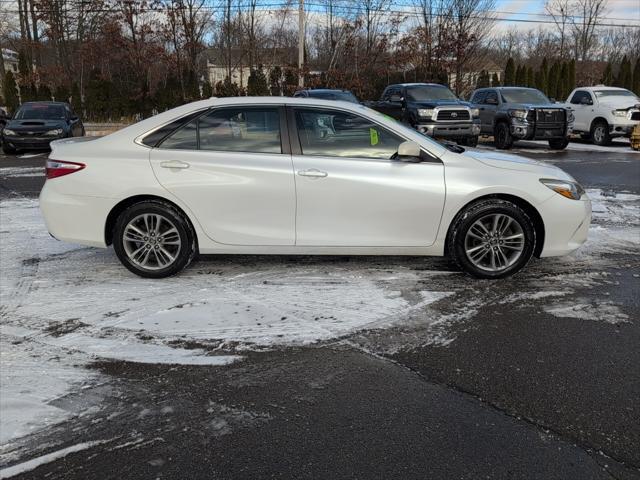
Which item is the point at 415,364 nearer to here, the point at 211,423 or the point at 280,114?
the point at 211,423

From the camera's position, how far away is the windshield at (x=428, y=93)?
18.1 m

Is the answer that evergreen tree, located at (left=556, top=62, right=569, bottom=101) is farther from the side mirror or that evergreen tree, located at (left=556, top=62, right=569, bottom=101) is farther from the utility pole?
the side mirror

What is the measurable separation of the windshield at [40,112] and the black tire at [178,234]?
14200 millimetres

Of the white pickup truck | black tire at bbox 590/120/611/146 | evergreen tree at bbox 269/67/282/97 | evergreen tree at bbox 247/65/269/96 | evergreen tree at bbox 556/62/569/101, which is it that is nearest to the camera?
the white pickup truck

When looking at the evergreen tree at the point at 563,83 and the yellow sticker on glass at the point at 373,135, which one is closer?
the yellow sticker on glass at the point at 373,135

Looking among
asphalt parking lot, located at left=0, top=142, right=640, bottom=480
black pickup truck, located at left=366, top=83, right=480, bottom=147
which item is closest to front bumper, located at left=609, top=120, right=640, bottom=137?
black pickup truck, located at left=366, top=83, right=480, bottom=147

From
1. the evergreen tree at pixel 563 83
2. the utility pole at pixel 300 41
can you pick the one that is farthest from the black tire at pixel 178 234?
the evergreen tree at pixel 563 83

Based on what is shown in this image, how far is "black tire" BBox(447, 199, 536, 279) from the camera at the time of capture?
17.2ft

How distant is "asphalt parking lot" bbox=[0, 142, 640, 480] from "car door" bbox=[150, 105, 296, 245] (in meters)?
0.52

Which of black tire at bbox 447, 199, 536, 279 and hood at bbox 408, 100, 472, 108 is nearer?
black tire at bbox 447, 199, 536, 279

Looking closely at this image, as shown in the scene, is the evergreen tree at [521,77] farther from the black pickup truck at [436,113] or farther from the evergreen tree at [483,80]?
the black pickup truck at [436,113]

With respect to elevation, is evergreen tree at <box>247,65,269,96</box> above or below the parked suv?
above

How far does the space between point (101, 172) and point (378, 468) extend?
3.73 meters

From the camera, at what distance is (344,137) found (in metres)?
5.25
